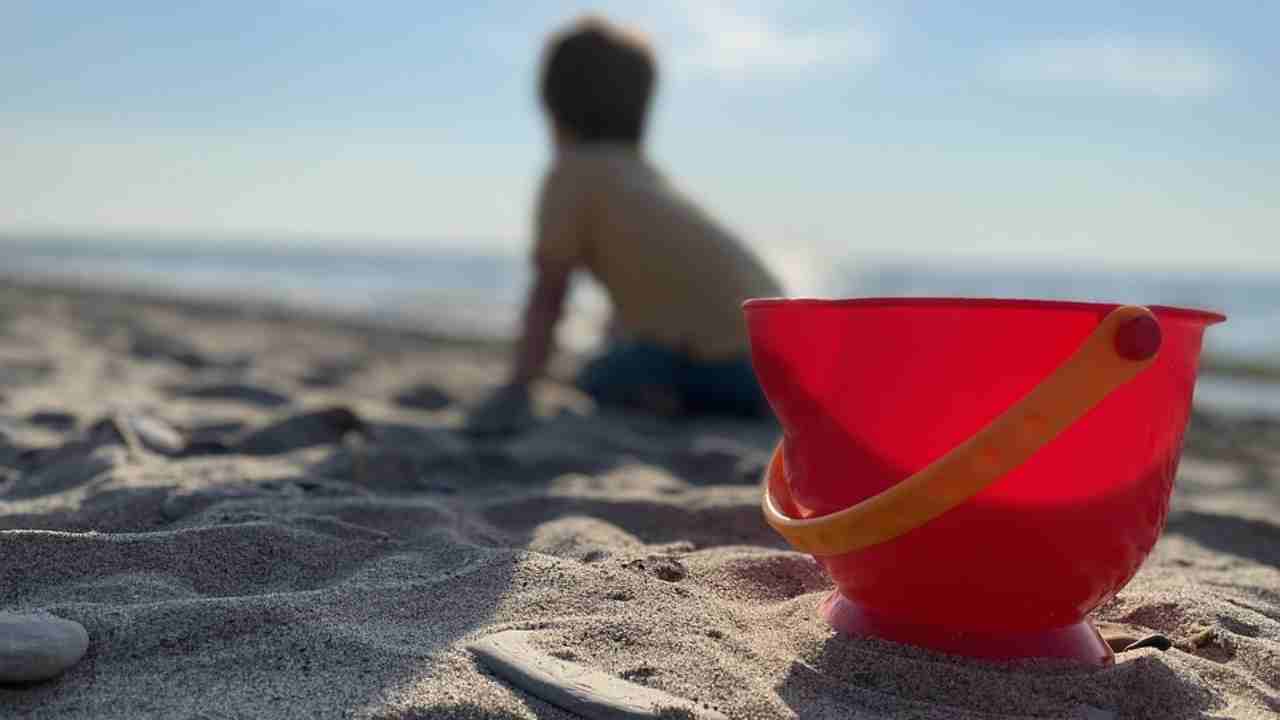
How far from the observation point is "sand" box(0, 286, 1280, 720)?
110 centimetres

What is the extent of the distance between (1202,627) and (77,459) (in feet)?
5.98

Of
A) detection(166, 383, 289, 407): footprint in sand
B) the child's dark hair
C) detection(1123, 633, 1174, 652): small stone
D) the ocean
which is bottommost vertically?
the ocean

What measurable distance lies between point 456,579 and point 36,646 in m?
0.46

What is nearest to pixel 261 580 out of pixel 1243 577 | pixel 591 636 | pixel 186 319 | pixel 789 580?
pixel 591 636

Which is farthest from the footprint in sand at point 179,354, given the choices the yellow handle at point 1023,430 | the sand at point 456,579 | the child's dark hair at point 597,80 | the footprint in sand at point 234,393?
the yellow handle at point 1023,430

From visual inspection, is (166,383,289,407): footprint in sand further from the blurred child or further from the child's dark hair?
the child's dark hair

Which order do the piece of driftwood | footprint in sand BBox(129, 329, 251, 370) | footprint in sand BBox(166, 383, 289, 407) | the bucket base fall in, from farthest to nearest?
footprint in sand BBox(129, 329, 251, 370) < footprint in sand BBox(166, 383, 289, 407) < the bucket base < the piece of driftwood

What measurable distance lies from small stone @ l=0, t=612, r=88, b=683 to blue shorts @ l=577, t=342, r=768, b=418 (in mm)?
2186

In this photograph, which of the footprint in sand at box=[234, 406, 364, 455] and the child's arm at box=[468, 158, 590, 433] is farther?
the child's arm at box=[468, 158, 590, 433]

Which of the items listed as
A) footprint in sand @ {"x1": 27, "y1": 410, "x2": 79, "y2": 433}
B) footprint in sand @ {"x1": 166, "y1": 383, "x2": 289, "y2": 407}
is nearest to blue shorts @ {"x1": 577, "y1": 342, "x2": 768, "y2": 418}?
footprint in sand @ {"x1": 166, "y1": 383, "x2": 289, "y2": 407}

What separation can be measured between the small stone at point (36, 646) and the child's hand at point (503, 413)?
5.54ft

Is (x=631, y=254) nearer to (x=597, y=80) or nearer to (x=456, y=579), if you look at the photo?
(x=597, y=80)

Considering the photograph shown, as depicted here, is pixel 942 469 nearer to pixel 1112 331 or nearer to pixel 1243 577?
pixel 1112 331

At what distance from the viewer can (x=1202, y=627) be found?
136 centimetres
